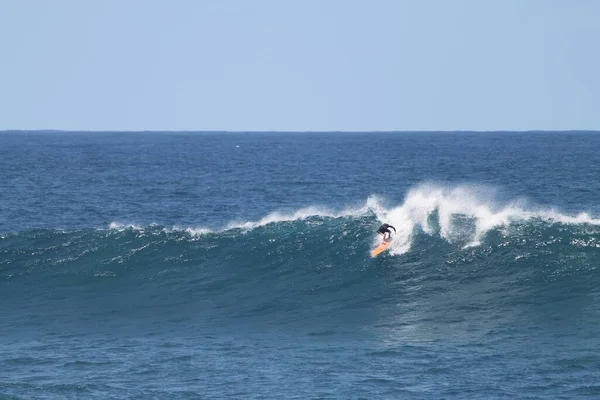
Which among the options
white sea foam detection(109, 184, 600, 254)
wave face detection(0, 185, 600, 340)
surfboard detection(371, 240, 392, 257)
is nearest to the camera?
wave face detection(0, 185, 600, 340)

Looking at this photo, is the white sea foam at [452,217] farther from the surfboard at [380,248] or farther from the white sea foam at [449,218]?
the surfboard at [380,248]

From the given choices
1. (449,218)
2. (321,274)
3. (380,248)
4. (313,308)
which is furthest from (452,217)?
(313,308)

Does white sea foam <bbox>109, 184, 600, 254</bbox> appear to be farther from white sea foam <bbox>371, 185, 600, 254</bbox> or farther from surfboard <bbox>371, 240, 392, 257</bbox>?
surfboard <bbox>371, 240, 392, 257</bbox>

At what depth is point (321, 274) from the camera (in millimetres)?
33500

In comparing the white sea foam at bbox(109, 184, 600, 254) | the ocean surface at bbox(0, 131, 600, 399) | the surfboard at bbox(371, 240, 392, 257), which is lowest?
the ocean surface at bbox(0, 131, 600, 399)

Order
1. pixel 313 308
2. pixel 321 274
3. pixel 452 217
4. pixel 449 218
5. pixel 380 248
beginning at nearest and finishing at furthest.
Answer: pixel 313 308 < pixel 321 274 < pixel 380 248 < pixel 449 218 < pixel 452 217

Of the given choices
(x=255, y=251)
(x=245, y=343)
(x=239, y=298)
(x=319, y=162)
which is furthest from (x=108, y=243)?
(x=319, y=162)

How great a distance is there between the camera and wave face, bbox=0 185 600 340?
28.7 meters

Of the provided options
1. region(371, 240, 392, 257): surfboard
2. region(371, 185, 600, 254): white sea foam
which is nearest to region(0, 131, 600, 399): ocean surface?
region(371, 185, 600, 254): white sea foam

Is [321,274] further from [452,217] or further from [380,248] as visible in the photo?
[452,217]

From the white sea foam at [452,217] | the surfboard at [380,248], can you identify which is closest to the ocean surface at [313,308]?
the white sea foam at [452,217]

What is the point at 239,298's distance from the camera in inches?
1244

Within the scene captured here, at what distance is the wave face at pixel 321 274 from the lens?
94.3 ft

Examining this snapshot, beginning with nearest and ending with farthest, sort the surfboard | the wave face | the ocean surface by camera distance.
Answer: the ocean surface, the wave face, the surfboard
